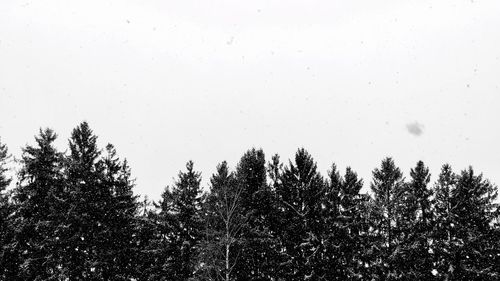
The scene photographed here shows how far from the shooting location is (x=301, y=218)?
1359 inches

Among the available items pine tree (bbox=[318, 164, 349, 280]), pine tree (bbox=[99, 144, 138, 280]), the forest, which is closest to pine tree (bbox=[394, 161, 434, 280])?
the forest

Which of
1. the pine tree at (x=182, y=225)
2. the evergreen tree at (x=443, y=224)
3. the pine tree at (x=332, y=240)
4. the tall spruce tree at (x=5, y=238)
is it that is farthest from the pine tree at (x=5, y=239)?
the evergreen tree at (x=443, y=224)

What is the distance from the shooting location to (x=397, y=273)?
3622 centimetres

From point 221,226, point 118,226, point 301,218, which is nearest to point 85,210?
point 118,226

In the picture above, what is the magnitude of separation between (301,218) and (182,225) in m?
8.76

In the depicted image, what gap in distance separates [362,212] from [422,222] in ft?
15.6

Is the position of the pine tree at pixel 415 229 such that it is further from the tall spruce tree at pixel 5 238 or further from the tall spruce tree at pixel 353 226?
the tall spruce tree at pixel 5 238

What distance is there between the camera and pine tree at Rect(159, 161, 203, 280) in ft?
110

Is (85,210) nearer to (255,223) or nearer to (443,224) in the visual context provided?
(255,223)

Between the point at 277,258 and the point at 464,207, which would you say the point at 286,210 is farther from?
the point at 464,207

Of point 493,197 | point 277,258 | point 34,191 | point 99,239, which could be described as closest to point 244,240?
point 277,258

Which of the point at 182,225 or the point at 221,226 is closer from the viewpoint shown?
the point at 221,226

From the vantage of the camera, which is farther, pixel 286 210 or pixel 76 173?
pixel 286 210

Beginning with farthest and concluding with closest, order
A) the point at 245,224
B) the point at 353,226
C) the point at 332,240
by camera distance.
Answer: the point at 353,226
the point at 332,240
the point at 245,224
